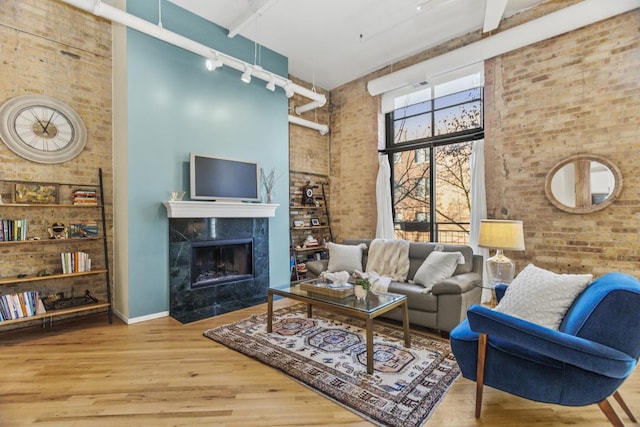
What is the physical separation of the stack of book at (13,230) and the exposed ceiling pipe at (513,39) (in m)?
5.01

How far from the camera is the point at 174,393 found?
208 centimetres

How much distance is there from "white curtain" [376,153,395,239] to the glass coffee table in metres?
2.52

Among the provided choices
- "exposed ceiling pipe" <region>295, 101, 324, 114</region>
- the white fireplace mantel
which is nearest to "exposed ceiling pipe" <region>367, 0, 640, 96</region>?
"exposed ceiling pipe" <region>295, 101, 324, 114</region>

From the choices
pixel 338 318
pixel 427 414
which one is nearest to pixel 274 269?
pixel 338 318

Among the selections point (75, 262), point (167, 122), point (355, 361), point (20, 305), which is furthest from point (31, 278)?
point (355, 361)

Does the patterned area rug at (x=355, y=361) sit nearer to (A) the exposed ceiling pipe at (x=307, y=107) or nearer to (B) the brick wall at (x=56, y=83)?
(B) the brick wall at (x=56, y=83)

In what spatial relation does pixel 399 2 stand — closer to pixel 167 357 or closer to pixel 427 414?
pixel 427 414

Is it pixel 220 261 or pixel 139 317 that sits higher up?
pixel 220 261

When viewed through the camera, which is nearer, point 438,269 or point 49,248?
point 438,269

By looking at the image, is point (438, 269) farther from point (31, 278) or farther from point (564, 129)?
point (31, 278)

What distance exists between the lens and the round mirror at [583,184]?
3260 mm

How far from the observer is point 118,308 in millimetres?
3623

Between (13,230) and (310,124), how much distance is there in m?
4.35

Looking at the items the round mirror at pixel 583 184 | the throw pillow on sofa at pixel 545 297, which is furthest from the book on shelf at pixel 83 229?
the round mirror at pixel 583 184
